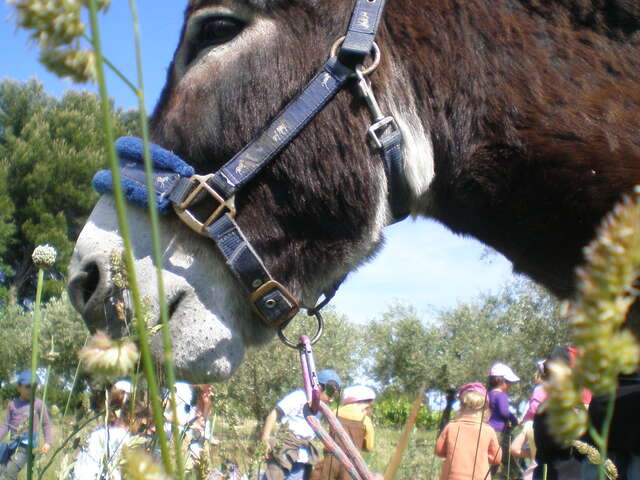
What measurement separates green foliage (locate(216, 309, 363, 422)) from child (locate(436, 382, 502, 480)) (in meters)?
1.55

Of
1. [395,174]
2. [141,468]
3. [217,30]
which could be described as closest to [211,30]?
[217,30]

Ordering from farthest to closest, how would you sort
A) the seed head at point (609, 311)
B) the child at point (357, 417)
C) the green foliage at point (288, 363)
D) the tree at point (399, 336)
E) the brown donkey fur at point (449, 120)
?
the tree at point (399, 336) → the green foliage at point (288, 363) → the child at point (357, 417) → the brown donkey fur at point (449, 120) → the seed head at point (609, 311)

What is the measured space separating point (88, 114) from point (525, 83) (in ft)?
65.1

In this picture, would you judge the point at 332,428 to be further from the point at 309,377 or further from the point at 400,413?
the point at 400,413

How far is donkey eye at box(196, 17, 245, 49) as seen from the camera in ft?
7.18

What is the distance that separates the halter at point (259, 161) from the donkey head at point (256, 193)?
0.14 ft

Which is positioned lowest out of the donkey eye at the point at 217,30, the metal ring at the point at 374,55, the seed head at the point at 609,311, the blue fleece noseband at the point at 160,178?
the seed head at the point at 609,311

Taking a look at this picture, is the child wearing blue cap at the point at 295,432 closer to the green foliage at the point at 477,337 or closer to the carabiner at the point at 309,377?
the carabiner at the point at 309,377

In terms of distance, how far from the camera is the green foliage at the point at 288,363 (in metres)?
12.6

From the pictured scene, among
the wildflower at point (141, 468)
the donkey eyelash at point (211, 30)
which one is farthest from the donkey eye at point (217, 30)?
the wildflower at point (141, 468)

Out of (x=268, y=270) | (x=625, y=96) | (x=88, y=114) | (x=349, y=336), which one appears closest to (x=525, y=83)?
(x=625, y=96)

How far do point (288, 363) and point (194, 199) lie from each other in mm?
16783

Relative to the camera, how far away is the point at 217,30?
2.21 metres

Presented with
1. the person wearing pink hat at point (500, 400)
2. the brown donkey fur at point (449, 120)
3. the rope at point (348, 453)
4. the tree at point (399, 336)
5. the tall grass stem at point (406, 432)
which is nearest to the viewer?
the tall grass stem at point (406, 432)
